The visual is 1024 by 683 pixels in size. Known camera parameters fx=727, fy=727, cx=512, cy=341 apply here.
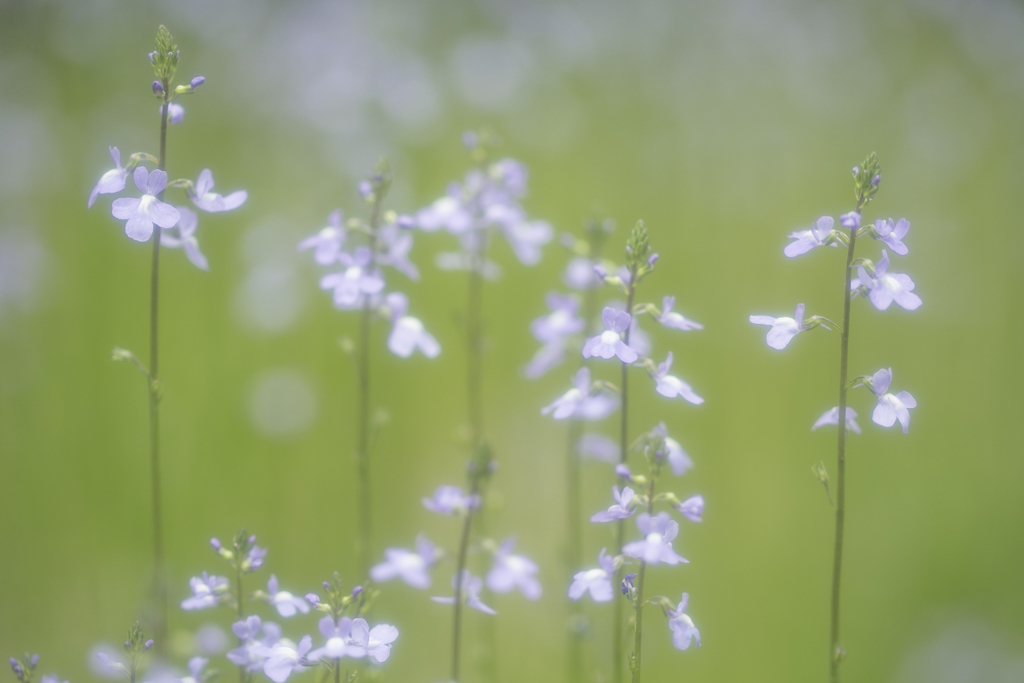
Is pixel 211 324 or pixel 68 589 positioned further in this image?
pixel 211 324

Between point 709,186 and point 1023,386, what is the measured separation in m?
2.01

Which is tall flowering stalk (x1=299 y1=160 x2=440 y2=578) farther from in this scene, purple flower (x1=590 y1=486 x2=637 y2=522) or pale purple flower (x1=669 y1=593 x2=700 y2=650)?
pale purple flower (x1=669 y1=593 x2=700 y2=650)

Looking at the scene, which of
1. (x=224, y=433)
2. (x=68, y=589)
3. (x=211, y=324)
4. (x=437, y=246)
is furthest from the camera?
(x=437, y=246)

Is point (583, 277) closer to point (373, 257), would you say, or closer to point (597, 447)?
point (597, 447)

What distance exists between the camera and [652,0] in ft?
18.0

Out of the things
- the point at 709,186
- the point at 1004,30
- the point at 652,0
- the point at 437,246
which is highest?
the point at 652,0

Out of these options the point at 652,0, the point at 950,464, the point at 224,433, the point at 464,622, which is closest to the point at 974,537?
the point at 950,464

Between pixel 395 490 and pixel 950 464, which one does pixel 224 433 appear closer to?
pixel 395 490

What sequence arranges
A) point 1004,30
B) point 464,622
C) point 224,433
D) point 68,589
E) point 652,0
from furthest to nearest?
point 652,0
point 1004,30
point 224,433
point 464,622
point 68,589

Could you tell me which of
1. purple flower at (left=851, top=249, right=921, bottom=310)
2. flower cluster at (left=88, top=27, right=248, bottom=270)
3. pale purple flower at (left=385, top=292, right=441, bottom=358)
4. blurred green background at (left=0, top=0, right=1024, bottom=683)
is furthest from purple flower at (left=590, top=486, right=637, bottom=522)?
blurred green background at (left=0, top=0, right=1024, bottom=683)

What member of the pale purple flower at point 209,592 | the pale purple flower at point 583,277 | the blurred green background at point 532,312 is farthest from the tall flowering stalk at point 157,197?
the pale purple flower at point 583,277

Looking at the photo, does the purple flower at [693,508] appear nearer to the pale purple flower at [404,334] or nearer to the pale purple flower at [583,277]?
the pale purple flower at [404,334]

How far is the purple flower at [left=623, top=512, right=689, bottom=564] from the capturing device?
3.99ft

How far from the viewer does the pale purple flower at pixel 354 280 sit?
5.58 ft
